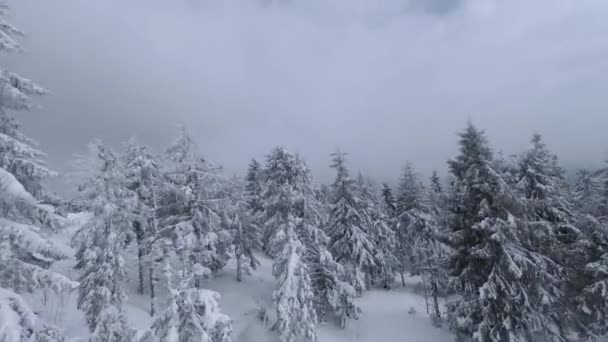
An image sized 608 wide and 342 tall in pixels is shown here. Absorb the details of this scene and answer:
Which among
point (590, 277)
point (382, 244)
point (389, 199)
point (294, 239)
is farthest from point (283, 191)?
point (389, 199)

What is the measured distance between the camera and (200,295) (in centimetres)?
1123

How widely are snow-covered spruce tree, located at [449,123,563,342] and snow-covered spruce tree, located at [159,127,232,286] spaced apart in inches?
631

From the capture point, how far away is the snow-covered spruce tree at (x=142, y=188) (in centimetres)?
2830

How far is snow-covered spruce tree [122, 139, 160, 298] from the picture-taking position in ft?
92.8

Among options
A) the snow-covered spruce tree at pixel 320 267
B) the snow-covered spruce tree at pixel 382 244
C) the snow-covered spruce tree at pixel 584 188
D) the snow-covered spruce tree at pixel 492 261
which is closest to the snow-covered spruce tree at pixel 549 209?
the snow-covered spruce tree at pixel 492 261

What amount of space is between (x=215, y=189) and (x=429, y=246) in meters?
21.9

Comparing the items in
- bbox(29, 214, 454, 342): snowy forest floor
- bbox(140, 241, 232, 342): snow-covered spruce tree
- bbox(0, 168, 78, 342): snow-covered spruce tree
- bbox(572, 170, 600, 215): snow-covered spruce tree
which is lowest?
bbox(29, 214, 454, 342): snowy forest floor

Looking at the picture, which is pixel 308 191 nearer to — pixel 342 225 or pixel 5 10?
pixel 342 225

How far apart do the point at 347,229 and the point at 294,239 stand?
860cm

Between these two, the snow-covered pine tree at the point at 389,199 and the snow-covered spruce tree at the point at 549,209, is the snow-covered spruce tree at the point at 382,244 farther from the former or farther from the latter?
the snow-covered spruce tree at the point at 549,209

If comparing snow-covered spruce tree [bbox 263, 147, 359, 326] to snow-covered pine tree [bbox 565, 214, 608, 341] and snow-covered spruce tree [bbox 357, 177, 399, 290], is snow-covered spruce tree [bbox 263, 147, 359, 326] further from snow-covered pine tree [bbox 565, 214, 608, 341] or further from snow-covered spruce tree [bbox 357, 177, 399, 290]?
snow-covered pine tree [bbox 565, 214, 608, 341]

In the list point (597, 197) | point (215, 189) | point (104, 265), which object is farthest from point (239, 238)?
point (597, 197)

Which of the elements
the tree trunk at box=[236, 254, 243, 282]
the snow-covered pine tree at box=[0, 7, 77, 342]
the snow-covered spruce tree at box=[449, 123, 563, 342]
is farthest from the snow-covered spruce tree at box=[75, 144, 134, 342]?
the snow-covered spruce tree at box=[449, 123, 563, 342]

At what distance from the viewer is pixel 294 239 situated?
24141 millimetres
